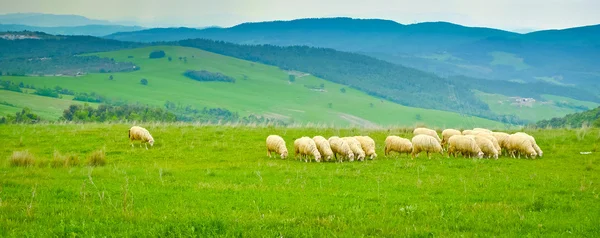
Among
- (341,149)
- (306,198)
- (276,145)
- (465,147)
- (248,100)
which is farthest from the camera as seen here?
(248,100)

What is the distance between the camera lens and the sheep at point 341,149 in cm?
2194

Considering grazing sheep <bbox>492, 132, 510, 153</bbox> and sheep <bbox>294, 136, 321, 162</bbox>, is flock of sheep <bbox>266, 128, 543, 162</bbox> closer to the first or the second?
sheep <bbox>294, 136, 321, 162</bbox>

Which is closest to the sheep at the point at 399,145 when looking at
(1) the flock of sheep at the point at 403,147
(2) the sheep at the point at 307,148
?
(1) the flock of sheep at the point at 403,147

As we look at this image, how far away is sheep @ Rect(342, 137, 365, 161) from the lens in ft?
71.9

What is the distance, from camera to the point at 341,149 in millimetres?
22125

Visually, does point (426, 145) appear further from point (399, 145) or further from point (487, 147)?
point (487, 147)

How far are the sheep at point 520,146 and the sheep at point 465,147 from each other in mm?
2077

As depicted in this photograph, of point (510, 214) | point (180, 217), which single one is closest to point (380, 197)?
point (510, 214)

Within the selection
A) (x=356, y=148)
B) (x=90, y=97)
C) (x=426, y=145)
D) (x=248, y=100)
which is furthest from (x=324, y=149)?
(x=248, y=100)

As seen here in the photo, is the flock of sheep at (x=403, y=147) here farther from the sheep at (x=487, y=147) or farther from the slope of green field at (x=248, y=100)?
the slope of green field at (x=248, y=100)

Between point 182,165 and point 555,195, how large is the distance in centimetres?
1312

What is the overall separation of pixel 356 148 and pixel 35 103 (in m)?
117

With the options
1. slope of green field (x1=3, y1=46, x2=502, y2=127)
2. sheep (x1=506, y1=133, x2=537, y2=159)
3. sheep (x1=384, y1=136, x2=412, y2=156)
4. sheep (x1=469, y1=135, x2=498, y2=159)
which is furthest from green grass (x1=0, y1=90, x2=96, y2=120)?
sheep (x1=506, y1=133, x2=537, y2=159)

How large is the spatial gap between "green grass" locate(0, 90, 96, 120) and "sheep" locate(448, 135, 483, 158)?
99487mm
